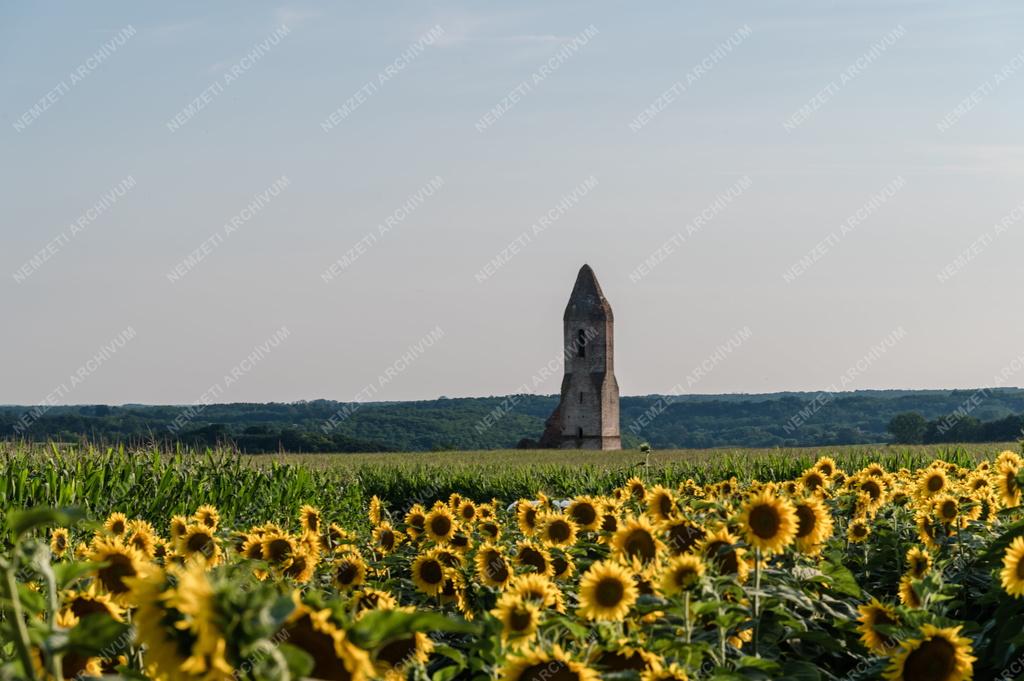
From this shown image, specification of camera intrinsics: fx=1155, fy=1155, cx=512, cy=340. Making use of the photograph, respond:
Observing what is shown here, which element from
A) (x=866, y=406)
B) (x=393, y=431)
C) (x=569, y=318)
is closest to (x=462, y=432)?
(x=393, y=431)

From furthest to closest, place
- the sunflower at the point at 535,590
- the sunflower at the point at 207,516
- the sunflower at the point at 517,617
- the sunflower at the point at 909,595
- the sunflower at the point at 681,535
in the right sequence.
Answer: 1. the sunflower at the point at 207,516
2. the sunflower at the point at 681,535
3. the sunflower at the point at 909,595
4. the sunflower at the point at 535,590
5. the sunflower at the point at 517,617

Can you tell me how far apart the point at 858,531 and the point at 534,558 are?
224 cm

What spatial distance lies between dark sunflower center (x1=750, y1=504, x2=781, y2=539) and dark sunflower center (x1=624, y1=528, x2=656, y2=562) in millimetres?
377

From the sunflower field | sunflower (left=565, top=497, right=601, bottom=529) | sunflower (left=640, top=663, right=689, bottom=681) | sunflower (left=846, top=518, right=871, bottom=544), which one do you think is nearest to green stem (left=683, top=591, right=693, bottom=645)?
the sunflower field

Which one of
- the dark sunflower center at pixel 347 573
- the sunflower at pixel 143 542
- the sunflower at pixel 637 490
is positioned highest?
the sunflower at pixel 637 490

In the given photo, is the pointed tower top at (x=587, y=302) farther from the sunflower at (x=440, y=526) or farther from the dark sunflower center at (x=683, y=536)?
the dark sunflower center at (x=683, y=536)

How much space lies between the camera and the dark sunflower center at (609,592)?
11.6 feet

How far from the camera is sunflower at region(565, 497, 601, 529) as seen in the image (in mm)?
5855

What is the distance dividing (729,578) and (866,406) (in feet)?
338

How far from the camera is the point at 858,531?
20.5 feet

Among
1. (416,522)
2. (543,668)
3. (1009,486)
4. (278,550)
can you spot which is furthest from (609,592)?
(1009,486)

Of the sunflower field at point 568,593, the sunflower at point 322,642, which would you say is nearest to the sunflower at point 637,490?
the sunflower field at point 568,593

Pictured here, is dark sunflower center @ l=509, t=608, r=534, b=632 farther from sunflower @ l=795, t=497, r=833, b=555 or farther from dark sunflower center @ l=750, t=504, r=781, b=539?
sunflower @ l=795, t=497, r=833, b=555

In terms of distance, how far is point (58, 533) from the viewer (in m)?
6.79
